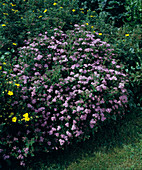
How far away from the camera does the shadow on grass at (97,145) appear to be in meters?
3.47

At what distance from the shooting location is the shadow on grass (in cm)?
347

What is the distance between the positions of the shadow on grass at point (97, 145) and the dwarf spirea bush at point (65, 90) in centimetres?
17

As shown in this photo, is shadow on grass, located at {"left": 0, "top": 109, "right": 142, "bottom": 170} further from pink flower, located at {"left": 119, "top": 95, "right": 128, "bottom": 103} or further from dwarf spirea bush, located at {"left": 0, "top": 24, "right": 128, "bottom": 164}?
pink flower, located at {"left": 119, "top": 95, "right": 128, "bottom": 103}

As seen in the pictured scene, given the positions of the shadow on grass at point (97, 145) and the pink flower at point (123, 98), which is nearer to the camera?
the shadow on grass at point (97, 145)

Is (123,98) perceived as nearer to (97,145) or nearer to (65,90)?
(97,145)

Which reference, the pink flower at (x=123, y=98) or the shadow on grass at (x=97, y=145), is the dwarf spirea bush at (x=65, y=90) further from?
the shadow on grass at (x=97, y=145)

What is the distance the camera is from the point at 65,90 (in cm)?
362

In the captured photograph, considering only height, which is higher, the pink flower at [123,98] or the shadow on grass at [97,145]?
the pink flower at [123,98]

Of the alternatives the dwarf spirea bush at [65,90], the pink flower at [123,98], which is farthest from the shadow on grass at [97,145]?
the pink flower at [123,98]

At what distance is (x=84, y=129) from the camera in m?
3.53

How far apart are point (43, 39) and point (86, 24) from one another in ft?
3.32

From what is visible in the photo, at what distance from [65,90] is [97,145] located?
105 centimetres

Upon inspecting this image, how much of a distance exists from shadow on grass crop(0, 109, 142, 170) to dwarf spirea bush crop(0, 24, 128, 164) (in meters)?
0.17

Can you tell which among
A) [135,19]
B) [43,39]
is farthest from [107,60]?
[135,19]
